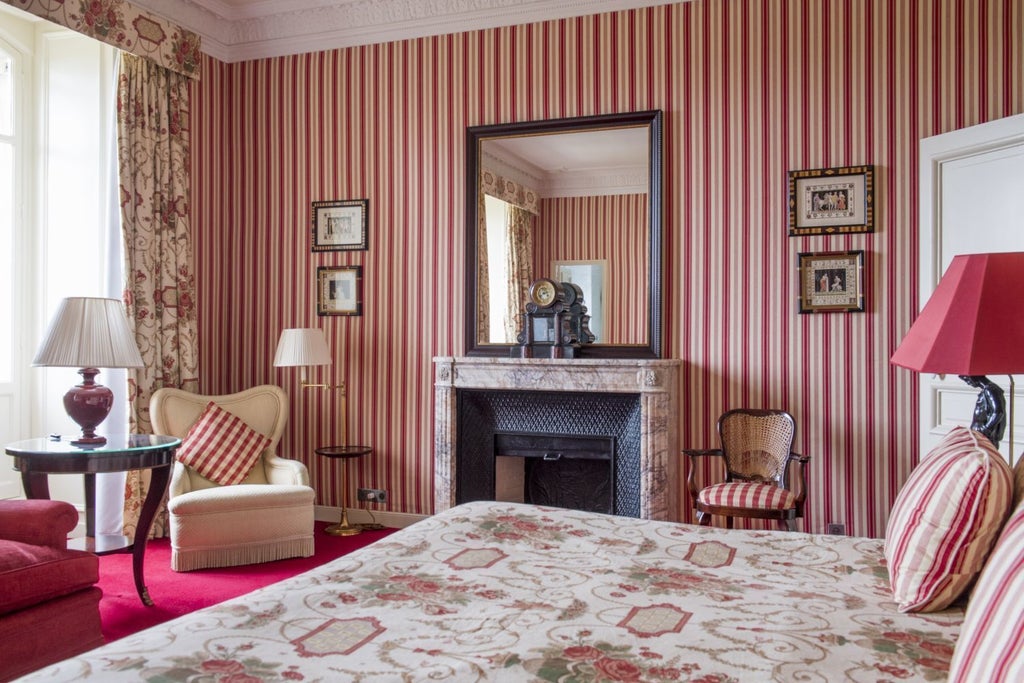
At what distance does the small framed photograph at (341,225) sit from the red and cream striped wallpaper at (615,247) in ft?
4.54

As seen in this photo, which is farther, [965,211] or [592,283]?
[592,283]

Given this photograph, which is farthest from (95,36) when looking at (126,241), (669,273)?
(669,273)

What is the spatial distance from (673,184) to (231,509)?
3.03m

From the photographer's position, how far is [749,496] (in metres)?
3.86

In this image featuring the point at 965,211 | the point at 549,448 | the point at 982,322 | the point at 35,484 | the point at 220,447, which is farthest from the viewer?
the point at 549,448

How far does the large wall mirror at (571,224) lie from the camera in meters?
4.65

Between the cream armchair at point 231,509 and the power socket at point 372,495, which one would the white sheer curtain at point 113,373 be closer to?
the cream armchair at point 231,509

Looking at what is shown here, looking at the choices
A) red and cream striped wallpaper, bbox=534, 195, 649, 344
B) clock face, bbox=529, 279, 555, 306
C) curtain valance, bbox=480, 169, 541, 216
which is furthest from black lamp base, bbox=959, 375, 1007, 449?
curtain valance, bbox=480, 169, 541, 216

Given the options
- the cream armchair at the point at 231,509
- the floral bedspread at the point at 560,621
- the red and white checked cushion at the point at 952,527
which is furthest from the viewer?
the cream armchair at the point at 231,509

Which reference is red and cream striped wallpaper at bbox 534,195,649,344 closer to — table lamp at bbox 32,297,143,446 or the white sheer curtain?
table lamp at bbox 32,297,143,446

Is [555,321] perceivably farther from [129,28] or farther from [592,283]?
[129,28]

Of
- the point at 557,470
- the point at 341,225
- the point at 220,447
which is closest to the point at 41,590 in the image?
the point at 220,447

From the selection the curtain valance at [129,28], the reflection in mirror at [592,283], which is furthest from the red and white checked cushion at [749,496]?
the curtain valance at [129,28]

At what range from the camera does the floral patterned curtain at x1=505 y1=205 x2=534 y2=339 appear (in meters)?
4.87
